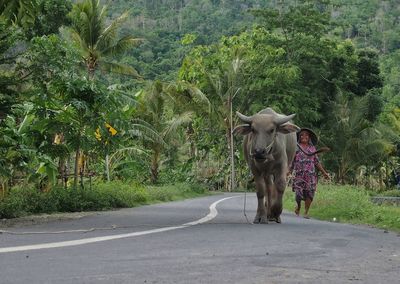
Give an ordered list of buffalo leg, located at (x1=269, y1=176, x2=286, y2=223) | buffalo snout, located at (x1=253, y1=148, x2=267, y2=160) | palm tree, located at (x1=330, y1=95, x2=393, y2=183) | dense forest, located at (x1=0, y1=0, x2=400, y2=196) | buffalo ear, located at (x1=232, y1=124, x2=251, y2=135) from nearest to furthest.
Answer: buffalo snout, located at (x1=253, y1=148, x2=267, y2=160) → buffalo ear, located at (x1=232, y1=124, x2=251, y2=135) → buffalo leg, located at (x1=269, y1=176, x2=286, y2=223) → dense forest, located at (x1=0, y1=0, x2=400, y2=196) → palm tree, located at (x1=330, y1=95, x2=393, y2=183)

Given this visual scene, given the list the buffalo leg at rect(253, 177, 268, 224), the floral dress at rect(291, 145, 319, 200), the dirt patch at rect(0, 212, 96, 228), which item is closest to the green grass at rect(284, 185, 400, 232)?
the floral dress at rect(291, 145, 319, 200)

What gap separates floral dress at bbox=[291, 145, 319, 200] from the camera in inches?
439

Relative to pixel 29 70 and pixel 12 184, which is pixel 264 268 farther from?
pixel 12 184

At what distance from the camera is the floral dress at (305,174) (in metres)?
11.1

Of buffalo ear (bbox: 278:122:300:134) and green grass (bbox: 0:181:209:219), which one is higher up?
buffalo ear (bbox: 278:122:300:134)

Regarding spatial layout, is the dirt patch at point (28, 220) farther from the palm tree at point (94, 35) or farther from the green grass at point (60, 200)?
the palm tree at point (94, 35)

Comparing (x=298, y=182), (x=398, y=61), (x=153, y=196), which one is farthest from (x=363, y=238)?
(x=398, y=61)

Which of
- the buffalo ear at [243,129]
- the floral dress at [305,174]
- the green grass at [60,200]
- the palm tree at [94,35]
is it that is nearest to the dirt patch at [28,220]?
the green grass at [60,200]

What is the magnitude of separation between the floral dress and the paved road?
151 inches

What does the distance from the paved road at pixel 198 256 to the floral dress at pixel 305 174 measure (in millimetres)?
3834

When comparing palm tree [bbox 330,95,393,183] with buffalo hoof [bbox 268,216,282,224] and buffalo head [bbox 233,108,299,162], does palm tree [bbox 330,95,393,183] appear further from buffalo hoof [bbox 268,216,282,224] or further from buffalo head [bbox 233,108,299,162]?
buffalo head [bbox 233,108,299,162]

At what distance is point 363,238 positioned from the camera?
6.81 metres

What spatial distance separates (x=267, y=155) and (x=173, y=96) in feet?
81.8

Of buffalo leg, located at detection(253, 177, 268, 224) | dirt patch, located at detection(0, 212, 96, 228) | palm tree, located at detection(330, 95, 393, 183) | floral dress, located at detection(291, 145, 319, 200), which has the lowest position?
dirt patch, located at detection(0, 212, 96, 228)
